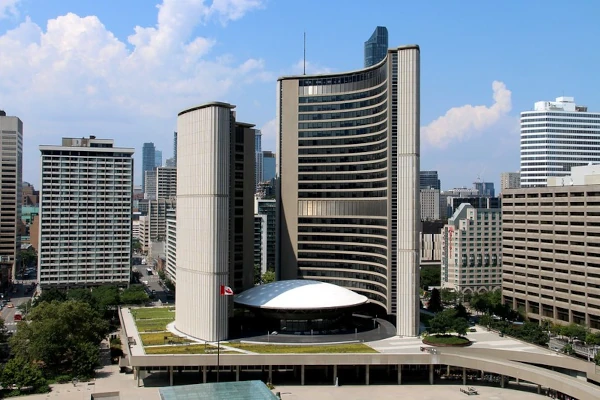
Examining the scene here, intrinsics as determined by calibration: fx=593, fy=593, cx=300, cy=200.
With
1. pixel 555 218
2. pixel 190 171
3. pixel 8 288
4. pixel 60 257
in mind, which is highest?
pixel 190 171

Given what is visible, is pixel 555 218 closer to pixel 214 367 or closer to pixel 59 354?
pixel 214 367

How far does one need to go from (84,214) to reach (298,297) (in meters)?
92.9

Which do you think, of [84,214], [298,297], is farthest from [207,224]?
[84,214]

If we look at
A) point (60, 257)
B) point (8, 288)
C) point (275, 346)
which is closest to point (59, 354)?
point (275, 346)

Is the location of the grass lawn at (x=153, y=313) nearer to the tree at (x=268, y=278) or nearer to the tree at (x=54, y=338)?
the tree at (x=54, y=338)

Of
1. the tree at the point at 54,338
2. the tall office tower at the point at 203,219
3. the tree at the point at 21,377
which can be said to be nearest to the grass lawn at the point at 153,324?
the tall office tower at the point at 203,219

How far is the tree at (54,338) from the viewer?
8681cm

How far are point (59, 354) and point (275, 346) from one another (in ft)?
106

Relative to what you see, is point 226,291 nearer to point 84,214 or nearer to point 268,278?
point 268,278

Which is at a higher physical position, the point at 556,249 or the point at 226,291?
the point at 556,249

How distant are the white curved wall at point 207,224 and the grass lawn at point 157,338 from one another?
2609 mm

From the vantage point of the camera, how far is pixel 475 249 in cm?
17662

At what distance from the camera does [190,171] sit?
→ 323 ft

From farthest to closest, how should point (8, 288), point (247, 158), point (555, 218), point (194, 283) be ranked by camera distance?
point (8, 288) < point (555, 218) < point (247, 158) < point (194, 283)
